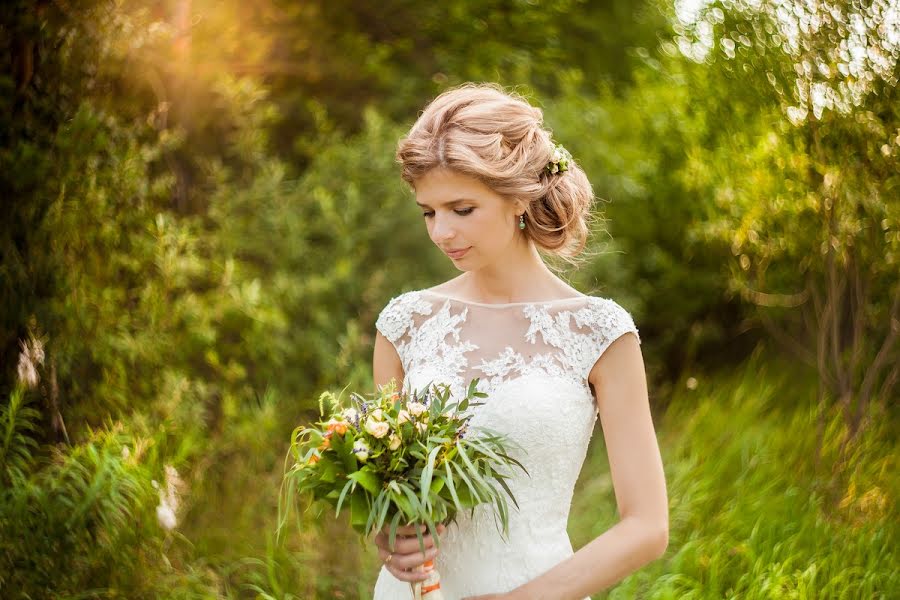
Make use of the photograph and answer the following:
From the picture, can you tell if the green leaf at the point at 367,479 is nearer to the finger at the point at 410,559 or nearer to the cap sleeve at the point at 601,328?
the finger at the point at 410,559

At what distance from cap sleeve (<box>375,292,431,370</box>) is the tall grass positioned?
6.77ft

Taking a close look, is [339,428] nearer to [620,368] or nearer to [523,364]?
[523,364]

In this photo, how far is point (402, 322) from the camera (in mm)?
2896

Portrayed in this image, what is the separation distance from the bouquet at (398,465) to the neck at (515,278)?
0.62 m

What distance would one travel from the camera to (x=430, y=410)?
7.25 feet

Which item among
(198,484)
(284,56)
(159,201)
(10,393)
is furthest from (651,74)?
(10,393)

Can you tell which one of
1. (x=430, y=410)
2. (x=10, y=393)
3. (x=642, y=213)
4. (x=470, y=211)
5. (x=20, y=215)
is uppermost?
(x=470, y=211)

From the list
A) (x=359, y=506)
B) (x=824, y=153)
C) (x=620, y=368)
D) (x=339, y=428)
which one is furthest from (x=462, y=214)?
(x=824, y=153)

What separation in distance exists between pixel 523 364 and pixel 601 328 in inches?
9.7

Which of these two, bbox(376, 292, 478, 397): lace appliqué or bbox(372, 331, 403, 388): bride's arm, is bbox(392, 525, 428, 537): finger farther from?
bbox(372, 331, 403, 388): bride's arm

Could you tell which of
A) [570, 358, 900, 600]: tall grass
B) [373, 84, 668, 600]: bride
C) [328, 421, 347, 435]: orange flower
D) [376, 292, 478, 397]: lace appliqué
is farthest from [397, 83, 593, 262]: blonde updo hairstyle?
[570, 358, 900, 600]: tall grass

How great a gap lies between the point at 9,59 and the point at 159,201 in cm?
141

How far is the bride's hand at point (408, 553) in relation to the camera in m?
2.23

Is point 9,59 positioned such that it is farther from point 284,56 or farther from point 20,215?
point 284,56
